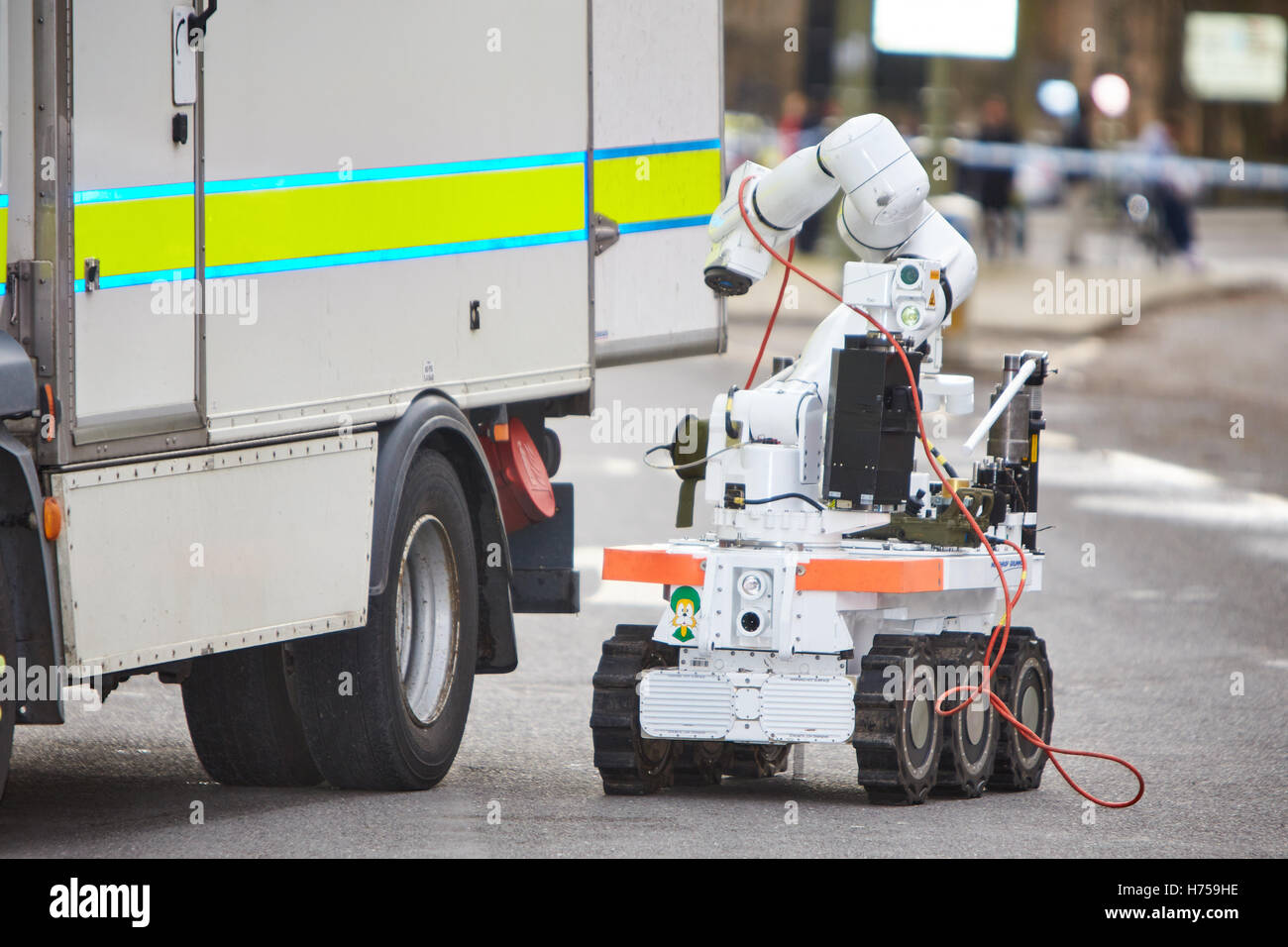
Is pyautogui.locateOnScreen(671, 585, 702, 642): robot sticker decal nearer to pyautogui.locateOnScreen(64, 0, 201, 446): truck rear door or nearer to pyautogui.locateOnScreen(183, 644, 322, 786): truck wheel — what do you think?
pyautogui.locateOnScreen(183, 644, 322, 786): truck wheel

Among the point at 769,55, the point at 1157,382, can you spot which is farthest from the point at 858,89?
the point at 769,55

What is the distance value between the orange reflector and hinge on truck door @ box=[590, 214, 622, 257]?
3.18m

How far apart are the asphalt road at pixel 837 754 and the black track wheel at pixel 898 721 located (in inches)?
4.4

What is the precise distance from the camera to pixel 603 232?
9617 mm

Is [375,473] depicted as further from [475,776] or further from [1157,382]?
[1157,382]

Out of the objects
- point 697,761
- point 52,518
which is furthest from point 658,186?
point 52,518

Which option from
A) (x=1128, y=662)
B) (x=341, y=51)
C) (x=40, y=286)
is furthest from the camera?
(x=1128, y=662)

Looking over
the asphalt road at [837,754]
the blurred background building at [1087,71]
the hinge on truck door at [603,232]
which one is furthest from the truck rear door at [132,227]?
the blurred background building at [1087,71]

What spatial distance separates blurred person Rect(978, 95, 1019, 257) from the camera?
36562 millimetres

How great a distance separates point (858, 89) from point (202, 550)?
61.7ft

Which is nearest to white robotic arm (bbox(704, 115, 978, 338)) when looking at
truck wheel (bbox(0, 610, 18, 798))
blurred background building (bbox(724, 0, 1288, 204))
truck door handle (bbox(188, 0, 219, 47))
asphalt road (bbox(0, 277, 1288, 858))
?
asphalt road (bbox(0, 277, 1288, 858))

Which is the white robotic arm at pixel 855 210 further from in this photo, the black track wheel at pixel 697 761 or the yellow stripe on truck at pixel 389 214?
the black track wheel at pixel 697 761

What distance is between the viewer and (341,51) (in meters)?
8.05

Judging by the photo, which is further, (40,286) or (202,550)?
(202,550)
